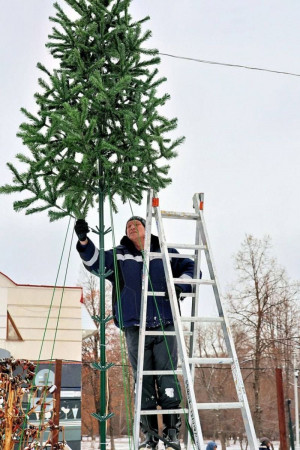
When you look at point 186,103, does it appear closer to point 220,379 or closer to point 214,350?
point 214,350

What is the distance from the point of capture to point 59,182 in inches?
157

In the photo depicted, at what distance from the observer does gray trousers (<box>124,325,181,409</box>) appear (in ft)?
11.8

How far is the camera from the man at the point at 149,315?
363 cm

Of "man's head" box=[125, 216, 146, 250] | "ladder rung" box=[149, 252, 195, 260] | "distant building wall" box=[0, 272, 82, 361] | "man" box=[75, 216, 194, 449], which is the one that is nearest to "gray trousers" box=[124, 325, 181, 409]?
"man" box=[75, 216, 194, 449]

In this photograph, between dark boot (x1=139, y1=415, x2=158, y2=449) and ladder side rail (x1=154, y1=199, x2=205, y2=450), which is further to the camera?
dark boot (x1=139, y1=415, x2=158, y2=449)

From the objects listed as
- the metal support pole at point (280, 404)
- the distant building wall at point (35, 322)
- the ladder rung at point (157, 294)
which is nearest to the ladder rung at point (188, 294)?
the ladder rung at point (157, 294)

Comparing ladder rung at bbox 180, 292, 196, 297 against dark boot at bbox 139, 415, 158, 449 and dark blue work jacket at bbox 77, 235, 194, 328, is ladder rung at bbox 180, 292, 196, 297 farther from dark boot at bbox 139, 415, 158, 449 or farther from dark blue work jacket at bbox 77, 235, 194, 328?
dark boot at bbox 139, 415, 158, 449

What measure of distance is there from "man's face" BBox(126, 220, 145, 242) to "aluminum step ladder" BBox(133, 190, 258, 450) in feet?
0.68

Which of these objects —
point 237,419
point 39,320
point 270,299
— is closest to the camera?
point 39,320

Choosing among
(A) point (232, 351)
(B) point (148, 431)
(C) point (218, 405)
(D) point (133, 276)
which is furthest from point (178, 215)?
(B) point (148, 431)

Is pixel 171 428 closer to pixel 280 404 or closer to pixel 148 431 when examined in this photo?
pixel 148 431

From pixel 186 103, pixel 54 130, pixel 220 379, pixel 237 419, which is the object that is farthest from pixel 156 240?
pixel 237 419

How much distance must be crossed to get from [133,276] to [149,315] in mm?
311

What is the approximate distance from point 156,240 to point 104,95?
1.11 metres
